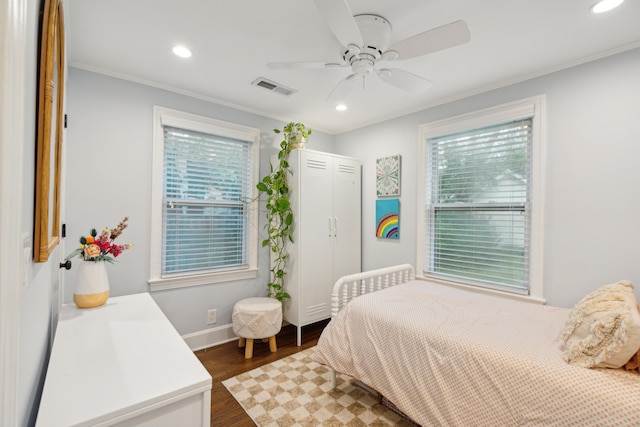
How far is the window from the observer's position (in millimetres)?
2744

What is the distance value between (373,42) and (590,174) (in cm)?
184

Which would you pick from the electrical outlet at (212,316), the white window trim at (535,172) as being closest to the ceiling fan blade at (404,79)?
the white window trim at (535,172)

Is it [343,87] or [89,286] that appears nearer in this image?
[89,286]

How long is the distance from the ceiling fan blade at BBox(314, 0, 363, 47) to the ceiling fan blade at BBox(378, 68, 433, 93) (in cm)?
40

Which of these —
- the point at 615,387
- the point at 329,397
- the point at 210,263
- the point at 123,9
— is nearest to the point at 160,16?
the point at 123,9

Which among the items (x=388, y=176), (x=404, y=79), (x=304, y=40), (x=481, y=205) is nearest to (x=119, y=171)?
(x=304, y=40)

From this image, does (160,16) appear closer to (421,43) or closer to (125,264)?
(421,43)

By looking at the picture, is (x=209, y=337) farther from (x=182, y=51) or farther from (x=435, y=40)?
(x=435, y=40)

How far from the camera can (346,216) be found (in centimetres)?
356

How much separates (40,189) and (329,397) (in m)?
2.11

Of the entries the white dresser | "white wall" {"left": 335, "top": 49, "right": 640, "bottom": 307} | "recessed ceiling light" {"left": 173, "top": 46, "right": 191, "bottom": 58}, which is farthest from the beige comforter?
"recessed ceiling light" {"left": 173, "top": 46, "right": 191, "bottom": 58}

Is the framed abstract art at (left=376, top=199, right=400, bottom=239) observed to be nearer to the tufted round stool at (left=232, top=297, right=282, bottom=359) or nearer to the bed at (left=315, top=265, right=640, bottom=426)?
the bed at (left=315, top=265, right=640, bottom=426)

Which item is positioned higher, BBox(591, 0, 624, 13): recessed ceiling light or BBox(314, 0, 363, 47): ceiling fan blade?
BBox(591, 0, 624, 13): recessed ceiling light

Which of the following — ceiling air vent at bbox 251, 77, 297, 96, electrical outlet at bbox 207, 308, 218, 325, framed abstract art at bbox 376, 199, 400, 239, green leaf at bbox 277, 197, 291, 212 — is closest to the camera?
ceiling air vent at bbox 251, 77, 297, 96
